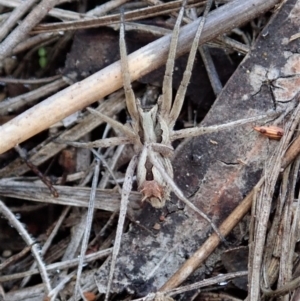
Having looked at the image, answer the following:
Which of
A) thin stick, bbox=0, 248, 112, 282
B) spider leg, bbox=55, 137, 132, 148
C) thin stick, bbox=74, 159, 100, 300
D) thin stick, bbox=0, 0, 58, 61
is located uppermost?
thin stick, bbox=0, 0, 58, 61

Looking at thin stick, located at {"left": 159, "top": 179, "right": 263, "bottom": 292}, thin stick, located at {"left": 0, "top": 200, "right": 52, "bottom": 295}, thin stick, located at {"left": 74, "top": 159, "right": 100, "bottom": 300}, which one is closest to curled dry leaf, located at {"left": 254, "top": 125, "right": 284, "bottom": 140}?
thin stick, located at {"left": 159, "top": 179, "right": 263, "bottom": 292}

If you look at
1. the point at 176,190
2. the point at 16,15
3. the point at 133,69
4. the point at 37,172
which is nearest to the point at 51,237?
the point at 37,172

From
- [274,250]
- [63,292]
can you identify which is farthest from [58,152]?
[274,250]

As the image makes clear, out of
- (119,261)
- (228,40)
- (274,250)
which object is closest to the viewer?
(274,250)

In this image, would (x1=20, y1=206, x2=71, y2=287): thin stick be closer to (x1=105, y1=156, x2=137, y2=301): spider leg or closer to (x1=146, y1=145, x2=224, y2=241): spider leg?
(x1=105, y1=156, x2=137, y2=301): spider leg

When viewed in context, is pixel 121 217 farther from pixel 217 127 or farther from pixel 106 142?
pixel 217 127

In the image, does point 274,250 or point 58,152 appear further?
point 58,152

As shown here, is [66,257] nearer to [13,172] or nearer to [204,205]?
[13,172]

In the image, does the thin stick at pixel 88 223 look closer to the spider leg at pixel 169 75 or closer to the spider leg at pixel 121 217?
the spider leg at pixel 121 217
